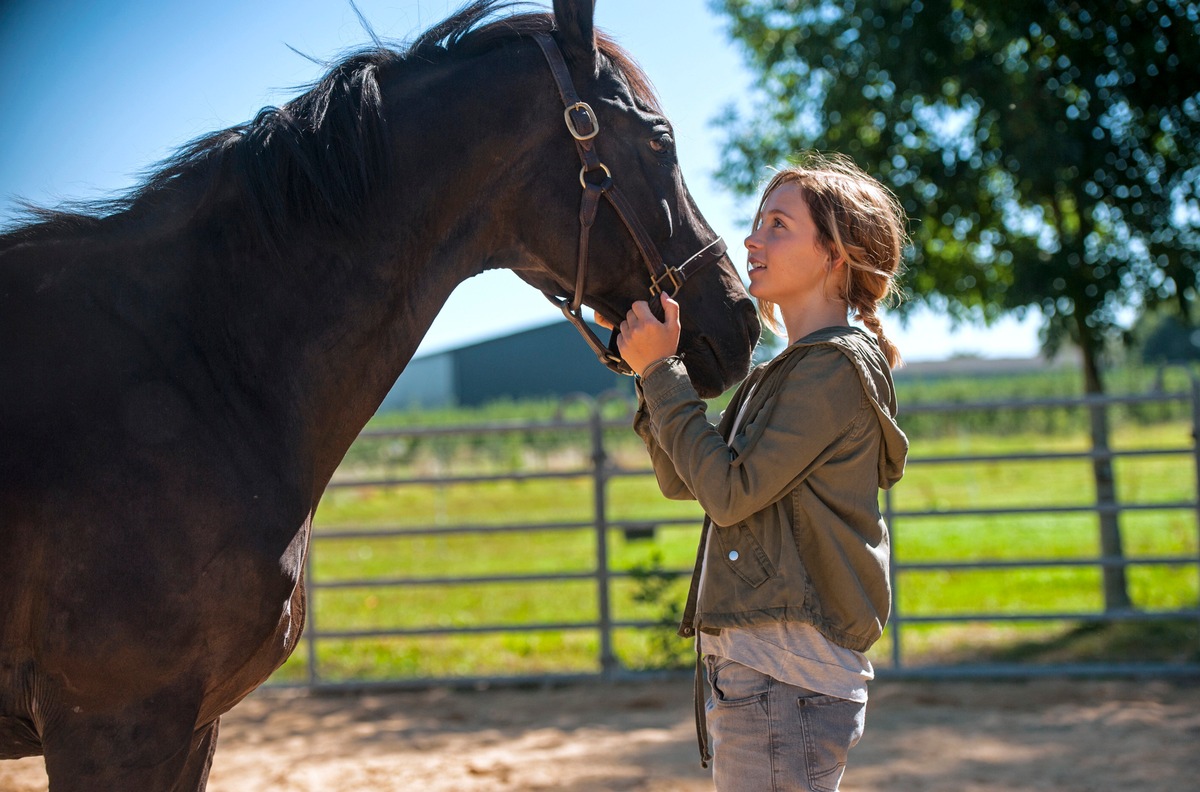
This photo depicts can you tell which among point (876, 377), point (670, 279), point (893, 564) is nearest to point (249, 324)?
point (670, 279)

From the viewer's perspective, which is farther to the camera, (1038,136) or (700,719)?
(1038,136)

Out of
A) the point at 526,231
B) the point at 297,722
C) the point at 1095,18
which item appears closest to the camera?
the point at 526,231

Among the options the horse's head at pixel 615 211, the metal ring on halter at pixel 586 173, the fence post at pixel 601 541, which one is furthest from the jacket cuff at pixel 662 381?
the fence post at pixel 601 541

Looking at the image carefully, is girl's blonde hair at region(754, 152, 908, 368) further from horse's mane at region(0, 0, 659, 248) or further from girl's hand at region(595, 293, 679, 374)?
horse's mane at region(0, 0, 659, 248)

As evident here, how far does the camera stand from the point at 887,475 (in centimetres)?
176

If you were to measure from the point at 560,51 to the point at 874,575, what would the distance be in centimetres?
112

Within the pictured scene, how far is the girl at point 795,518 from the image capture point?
1.58 meters

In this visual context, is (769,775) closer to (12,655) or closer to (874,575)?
(874,575)

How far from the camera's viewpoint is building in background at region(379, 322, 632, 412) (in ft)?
26.5

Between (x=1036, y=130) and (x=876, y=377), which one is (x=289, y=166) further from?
(x=1036, y=130)

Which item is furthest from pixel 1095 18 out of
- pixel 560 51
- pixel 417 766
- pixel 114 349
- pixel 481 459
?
pixel 481 459

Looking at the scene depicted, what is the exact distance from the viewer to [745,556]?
5.45 ft

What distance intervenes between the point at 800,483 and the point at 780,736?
1.38 feet

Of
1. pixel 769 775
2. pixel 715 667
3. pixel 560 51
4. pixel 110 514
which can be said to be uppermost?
pixel 560 51
